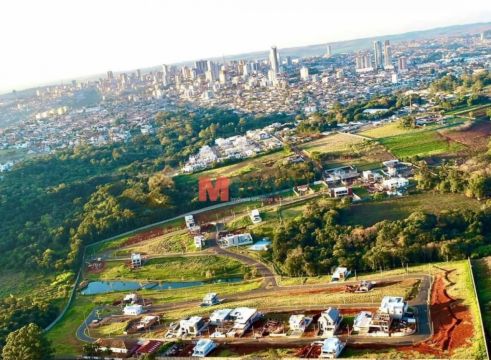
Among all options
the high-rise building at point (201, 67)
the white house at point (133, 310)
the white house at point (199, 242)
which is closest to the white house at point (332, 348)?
the white house at point (133, 310)

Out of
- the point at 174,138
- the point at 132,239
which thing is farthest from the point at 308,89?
the point at 132,239

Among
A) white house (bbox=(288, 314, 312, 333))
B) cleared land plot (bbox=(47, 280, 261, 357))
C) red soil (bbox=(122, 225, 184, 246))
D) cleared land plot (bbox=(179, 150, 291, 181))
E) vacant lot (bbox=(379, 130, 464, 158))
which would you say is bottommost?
cleared land plot (bbox=(47, 280, 261, 357))

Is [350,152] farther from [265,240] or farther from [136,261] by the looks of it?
[136,261]

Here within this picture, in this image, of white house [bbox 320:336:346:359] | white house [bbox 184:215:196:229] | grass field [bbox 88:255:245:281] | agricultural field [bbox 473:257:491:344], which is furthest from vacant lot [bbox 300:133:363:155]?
white house [bbox 320:336:346:359]

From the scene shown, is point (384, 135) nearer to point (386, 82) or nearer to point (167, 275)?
point (167, 275)

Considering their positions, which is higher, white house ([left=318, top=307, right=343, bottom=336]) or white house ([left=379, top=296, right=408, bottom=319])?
white house ([left=379, top=296, right=408, bottom=319])

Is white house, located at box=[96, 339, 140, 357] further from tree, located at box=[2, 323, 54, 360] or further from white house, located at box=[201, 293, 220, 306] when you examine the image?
white house, located at box=[201, 293, 220, 306]

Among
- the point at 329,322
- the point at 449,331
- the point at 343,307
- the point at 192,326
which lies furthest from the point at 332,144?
the point at 449,331
